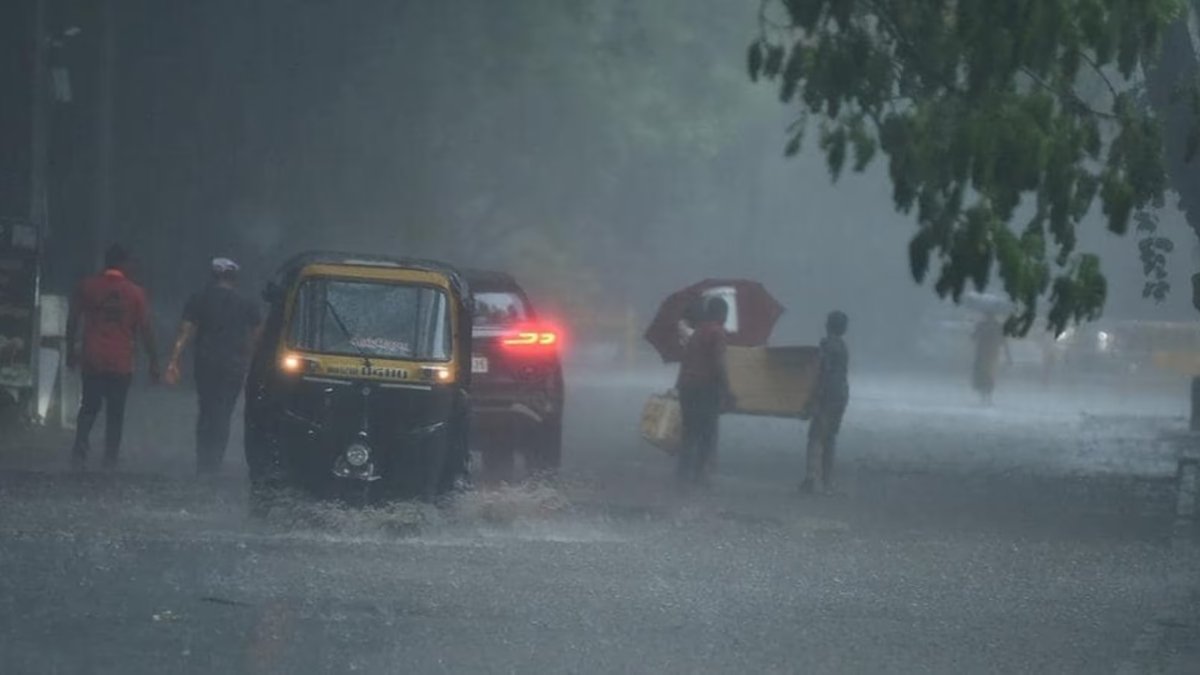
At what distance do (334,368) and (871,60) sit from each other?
5417 mm

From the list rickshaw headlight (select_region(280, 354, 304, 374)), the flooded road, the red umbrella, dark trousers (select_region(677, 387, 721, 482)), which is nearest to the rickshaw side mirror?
rickshaw headlight (select_region(280, 354, 304, 374))

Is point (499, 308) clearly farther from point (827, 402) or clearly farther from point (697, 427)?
point (827, 402)

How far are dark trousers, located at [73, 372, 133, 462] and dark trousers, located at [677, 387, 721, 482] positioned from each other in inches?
190

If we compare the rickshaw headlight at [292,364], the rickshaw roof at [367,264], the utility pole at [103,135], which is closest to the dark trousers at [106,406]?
the rickshaw roof at [367,264]

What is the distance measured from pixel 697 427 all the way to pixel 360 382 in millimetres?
5482

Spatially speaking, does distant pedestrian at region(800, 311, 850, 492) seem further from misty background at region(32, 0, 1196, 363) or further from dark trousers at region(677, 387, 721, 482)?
misty background at region(32, 0, 1196, 363)

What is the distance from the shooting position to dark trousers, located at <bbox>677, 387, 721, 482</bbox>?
2017cm

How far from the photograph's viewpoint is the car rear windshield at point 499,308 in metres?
18.9

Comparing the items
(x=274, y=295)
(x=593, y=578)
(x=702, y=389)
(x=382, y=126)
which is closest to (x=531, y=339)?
(x=702, y=389)

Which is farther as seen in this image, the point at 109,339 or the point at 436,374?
the point at 109,339

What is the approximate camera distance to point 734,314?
23.8m

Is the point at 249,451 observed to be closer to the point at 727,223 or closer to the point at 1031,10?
the point at 1031,10

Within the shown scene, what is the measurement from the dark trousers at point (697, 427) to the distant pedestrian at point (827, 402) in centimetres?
86

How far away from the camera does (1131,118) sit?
10906 millimetres
